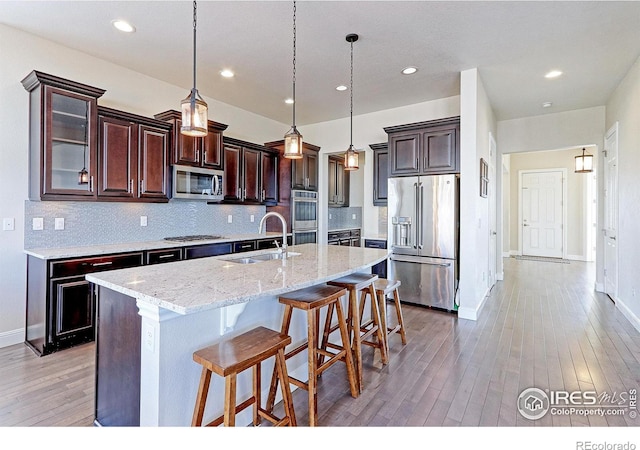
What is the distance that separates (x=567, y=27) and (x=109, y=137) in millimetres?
4510

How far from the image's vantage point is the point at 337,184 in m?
6.33

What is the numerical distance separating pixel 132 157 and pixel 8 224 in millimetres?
1231

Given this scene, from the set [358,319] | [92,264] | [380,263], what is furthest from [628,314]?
[92,264]

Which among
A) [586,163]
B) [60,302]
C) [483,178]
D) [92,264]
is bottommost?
[60,302]

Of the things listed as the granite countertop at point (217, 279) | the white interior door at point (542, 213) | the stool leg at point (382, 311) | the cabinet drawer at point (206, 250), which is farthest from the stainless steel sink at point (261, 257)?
the white interior door at point (542, 213)

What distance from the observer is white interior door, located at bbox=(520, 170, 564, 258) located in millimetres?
8367

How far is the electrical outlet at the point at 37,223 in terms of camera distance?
10.0 feet

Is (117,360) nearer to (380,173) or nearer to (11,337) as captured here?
(11,337)

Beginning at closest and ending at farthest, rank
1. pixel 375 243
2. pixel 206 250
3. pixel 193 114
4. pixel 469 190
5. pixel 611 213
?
pixel 193 114, pixel 469 190, pixel 206 250, pixel 611 213, pixel 375 243

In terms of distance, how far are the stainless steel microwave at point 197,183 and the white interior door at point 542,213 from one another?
8295mm

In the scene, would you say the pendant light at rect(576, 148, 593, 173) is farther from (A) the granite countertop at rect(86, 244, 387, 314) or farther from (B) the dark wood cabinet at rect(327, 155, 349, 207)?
(A) the granite countertop at rect(86, 244, 387, 314)

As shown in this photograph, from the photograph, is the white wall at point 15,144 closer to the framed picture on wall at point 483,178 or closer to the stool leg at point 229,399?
the stool leg at point 229,399

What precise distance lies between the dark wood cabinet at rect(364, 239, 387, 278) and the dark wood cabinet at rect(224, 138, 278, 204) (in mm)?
1736
